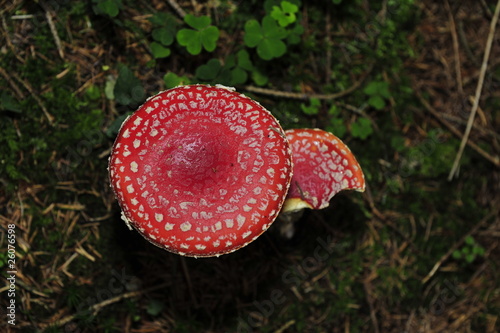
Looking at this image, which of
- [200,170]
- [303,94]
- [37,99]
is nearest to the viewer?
[200,170]

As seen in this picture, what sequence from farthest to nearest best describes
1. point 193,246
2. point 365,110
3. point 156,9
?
point 365,110 → point 156,9 → point 193,246

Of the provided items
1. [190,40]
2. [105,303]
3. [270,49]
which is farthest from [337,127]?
[105,303]

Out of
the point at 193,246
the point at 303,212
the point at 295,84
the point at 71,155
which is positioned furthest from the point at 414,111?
the point at 71,155

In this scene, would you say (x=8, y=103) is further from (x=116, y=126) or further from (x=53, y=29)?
(x=116, y=126)

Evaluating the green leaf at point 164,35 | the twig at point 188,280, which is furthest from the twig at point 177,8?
the twig at point 188,280

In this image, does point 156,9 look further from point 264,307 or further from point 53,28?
point 264,307
